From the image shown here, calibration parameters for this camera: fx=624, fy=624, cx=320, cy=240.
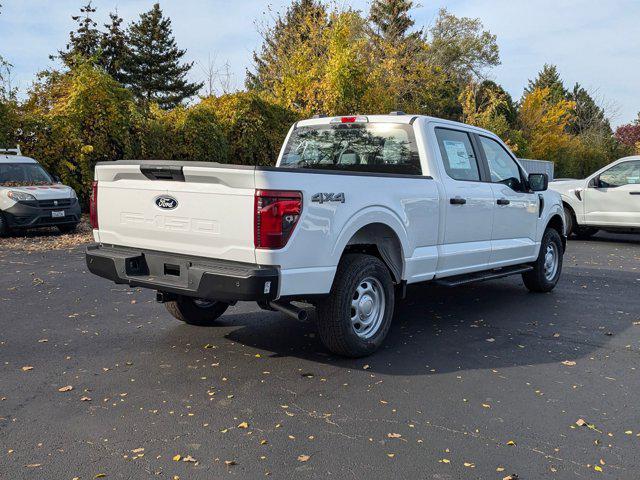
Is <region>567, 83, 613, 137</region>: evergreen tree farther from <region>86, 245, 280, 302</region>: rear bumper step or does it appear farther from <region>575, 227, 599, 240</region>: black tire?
<region>86, 245, 280, 302</region>: rear bumper step

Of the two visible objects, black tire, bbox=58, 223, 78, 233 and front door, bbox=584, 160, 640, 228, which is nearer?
front door, bbox=584, 160, 640, 228

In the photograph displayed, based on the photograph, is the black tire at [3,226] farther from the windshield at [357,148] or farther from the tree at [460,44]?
the tree at [460,44]

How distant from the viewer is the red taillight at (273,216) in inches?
165

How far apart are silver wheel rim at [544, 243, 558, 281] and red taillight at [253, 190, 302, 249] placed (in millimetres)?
4764

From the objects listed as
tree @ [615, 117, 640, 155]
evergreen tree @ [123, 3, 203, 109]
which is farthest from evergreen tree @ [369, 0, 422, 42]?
tree @ [615, 117, 640, 155]

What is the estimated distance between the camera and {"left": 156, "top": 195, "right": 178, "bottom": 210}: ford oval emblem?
4637 millimetres

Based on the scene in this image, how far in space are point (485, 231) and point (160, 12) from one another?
56289mm

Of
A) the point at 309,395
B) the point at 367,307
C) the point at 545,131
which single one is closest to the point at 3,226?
the point at 367,307

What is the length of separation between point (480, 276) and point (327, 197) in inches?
102

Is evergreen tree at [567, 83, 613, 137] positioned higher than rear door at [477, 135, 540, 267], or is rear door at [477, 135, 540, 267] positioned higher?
evergreen tree at [567, 83, 613, 137]

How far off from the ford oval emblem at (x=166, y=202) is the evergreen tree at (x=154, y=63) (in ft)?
168

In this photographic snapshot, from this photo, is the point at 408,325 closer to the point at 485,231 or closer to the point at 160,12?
the point at 485,231

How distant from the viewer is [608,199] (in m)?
13.0

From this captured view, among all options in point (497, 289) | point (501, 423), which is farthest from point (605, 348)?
point (497, 289)
